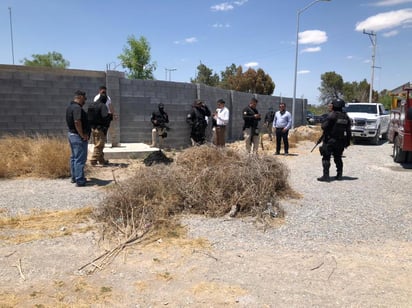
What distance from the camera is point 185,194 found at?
5219 mm

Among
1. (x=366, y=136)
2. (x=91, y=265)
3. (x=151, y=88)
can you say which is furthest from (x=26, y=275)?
(x=366, y=136)

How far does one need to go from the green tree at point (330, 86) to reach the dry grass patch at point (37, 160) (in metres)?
53.3

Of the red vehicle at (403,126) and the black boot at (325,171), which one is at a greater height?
the red vehicle at (403,126)

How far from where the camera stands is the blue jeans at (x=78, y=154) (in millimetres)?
6680

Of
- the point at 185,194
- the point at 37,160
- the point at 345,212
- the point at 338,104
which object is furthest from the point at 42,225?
the point at 338,104

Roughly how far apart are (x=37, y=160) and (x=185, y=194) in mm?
4278

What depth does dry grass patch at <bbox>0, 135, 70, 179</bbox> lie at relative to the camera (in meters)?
7.60

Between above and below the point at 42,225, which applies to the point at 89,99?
above

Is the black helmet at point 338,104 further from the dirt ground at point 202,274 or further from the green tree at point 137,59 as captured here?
the green tree at point 137,59

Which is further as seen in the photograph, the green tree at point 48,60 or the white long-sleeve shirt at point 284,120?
the green tree at point 48,60

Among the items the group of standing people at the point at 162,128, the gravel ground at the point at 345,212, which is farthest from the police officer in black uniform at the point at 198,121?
the gravel ground at the point at 345,212

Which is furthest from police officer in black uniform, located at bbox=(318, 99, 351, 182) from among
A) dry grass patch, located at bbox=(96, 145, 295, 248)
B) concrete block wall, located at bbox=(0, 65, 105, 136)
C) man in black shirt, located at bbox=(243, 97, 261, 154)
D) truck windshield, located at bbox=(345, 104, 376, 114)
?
truck windshield, located at bbox=(345, 104, 376, 114)

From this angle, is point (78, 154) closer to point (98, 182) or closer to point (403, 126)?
point (98, 182)

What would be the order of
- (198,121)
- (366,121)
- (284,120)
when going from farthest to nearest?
(366,121) → (284,120) → (198,121)
